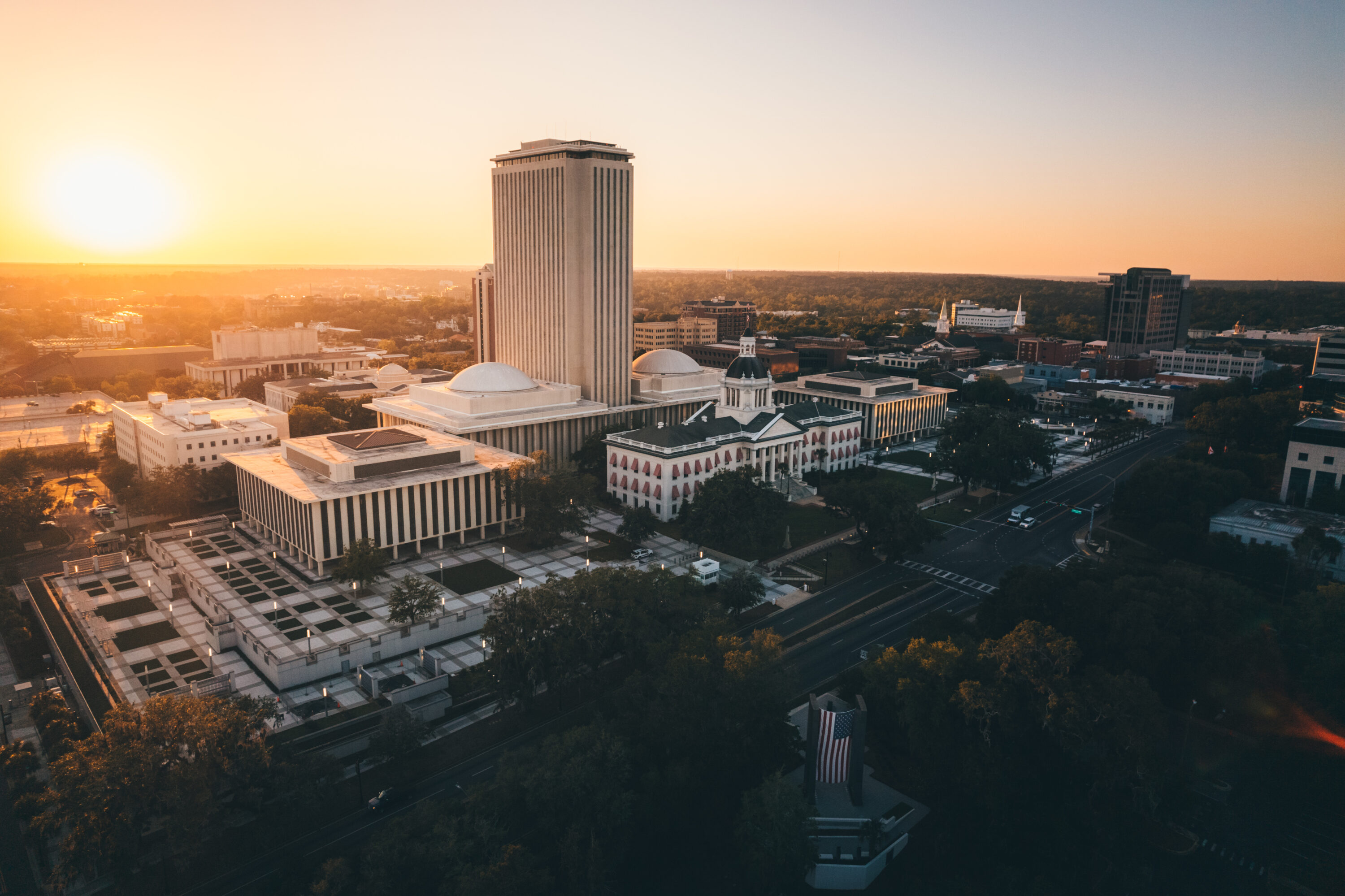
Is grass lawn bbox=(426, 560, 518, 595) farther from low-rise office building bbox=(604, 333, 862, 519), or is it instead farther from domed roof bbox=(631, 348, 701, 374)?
domed roof bbox=(631, 348, 701, 374)

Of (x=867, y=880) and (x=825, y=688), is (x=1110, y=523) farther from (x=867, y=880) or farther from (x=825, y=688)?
(x=867, y=880)

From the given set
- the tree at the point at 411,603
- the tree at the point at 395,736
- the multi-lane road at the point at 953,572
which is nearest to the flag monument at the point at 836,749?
the multi-lane road at the point at 953,572

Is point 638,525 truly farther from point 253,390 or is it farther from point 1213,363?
point 1213,363

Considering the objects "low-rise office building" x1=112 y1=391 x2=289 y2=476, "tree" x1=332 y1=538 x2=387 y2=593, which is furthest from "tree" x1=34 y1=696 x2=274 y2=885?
"low-rise office building" x1=112 y1=391 x2=289 y2=476

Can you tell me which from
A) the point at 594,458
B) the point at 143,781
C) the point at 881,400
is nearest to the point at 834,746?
the point at 143,781

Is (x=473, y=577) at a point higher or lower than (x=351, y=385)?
lower

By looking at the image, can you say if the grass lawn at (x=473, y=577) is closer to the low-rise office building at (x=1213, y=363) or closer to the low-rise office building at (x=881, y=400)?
the low-rise office building at (x=881, y=400)
